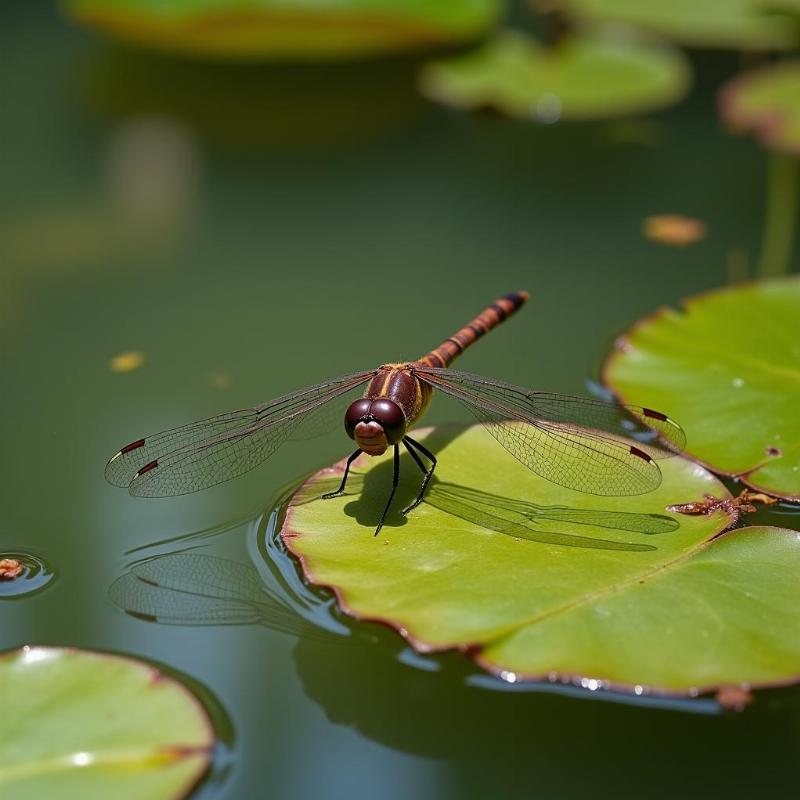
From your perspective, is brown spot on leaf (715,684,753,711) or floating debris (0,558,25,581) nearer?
brown spot on leaf (715,684,753,711)

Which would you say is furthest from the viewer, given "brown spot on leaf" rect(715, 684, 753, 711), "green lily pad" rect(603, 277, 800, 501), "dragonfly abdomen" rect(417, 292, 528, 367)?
"dragonfly abdomen" rect(417, 292, 528, 367)

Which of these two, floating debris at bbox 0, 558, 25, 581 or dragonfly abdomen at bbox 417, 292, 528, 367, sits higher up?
dragonfly abdomen at bbox 417, 292, 528, 367

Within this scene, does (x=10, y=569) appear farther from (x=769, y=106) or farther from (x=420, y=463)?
(x=769, y=106)

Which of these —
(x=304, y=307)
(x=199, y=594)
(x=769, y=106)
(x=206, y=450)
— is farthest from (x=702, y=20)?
(x=199, y=594)

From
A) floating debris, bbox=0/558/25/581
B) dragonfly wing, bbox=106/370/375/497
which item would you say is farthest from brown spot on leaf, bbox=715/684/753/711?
floating debris, bbox=0/558/25/581

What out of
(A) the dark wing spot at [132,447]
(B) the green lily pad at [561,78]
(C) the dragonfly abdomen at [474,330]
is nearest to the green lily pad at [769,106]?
(B) the green lily pad at [561,78]

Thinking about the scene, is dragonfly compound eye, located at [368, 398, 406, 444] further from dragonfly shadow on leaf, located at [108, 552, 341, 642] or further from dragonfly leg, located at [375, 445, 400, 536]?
dragonfly shadow on leaf, located at [108, 552, 341, 642]

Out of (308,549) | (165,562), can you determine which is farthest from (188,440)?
(308,549)

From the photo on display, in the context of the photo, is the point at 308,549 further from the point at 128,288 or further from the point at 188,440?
the point at 128,288
